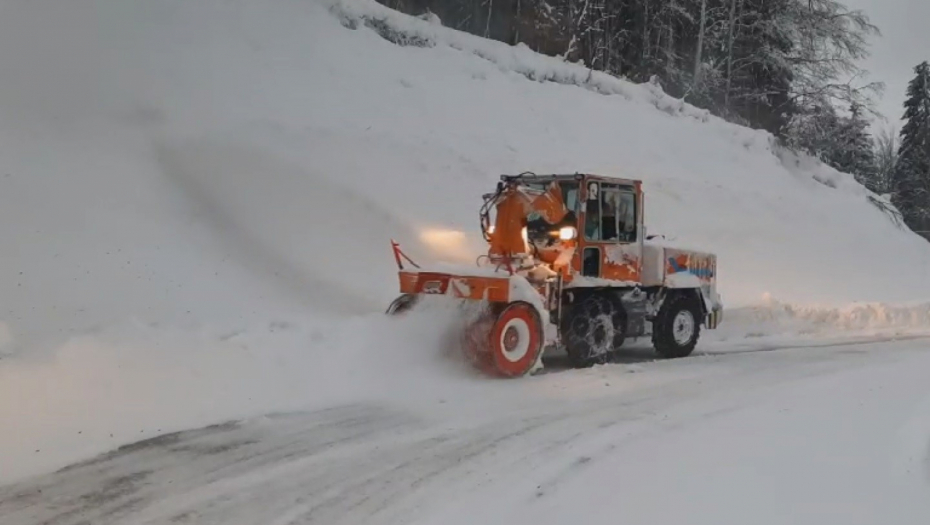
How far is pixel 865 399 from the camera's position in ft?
27.6

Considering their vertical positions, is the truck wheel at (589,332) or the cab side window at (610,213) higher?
the cab side window at (610,213)

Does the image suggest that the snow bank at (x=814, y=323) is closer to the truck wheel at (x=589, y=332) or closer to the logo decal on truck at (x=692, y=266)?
the logo decal on truck at (x=692, y=266)

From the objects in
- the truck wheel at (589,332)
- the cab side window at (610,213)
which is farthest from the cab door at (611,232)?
the truck wheel at (589,332)

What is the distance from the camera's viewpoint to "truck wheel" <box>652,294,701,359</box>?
Answer: 37.4 feet

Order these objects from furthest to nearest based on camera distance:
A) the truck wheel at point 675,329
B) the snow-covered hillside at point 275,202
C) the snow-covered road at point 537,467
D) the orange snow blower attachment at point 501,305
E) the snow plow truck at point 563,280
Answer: the truck wheel at point 675,329 → the snow plow truck at point 563,280 → the orange snow blower attachment at point 501,305 → the snow-covered hillside at point 275,202 → the snow-covered road at point 537,467

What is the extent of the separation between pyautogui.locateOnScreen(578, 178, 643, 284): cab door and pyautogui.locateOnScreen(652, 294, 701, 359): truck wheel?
0.88 metres

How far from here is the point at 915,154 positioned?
45.0m

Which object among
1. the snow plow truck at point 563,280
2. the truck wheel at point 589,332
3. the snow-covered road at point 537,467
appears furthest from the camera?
the truck wheel at point 589,332

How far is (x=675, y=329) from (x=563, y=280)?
95.9 inches

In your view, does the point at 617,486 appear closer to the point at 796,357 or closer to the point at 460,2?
the point at 796,357

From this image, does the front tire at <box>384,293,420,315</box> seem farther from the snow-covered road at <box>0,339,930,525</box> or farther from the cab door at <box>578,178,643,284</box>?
the cab door at <box>578,178,643,284</box>

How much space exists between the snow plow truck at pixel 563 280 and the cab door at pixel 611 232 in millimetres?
13

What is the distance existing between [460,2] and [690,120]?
927 cm

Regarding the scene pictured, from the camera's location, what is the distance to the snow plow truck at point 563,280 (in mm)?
9008
